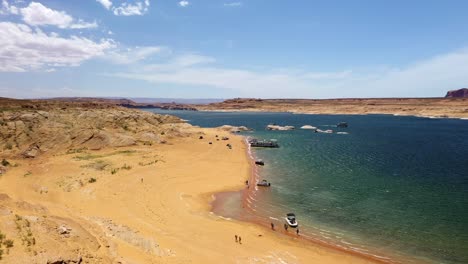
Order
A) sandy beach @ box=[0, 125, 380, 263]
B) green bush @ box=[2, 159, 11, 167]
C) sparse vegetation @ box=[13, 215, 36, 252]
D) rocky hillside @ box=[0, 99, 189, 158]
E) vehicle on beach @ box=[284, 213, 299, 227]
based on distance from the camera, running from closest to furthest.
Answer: sparse vegetation @ box=[13, 215, 36, 252] → sandy beach @ box=[0, 125, 380, 263] → vehicle on beach @ box=[284, 213, 299, 227] → green bush @ box=[2, 159, 11, 167] → rocky hillside @ box=[0, 99, 189, 158]

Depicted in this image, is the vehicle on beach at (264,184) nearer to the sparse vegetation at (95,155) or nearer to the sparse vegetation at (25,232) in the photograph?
the sparse vegetation at (95,155)

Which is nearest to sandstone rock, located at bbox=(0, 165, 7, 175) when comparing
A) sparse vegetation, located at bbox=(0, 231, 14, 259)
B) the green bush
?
the green bush

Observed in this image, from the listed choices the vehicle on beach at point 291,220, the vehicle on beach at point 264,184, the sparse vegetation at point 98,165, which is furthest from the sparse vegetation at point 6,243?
the sparse vegetation at point 98,165

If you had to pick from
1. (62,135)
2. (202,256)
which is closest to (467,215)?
(202,256)

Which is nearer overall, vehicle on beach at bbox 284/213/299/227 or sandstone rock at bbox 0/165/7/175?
vehicle on beach at bbox 284/213/299/227

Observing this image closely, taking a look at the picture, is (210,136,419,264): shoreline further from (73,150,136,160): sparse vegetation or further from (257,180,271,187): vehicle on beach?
(73,150,136,160): sparse vegetation

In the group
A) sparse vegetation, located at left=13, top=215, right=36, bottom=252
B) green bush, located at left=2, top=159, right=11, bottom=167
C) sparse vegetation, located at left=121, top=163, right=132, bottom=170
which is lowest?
sparse vegetation, located at left=121, top=163, right=132, bottom=170

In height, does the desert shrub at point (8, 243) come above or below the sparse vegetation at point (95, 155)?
above
